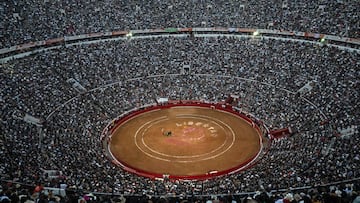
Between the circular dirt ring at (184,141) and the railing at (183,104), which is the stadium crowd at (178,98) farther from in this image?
the circular dirt ring at (184,141)

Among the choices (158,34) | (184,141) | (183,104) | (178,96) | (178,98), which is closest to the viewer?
(184,141)

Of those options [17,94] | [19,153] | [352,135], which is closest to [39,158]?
[19,153]

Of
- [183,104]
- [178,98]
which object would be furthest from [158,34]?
[183,104]

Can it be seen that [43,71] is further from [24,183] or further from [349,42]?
[349,42]

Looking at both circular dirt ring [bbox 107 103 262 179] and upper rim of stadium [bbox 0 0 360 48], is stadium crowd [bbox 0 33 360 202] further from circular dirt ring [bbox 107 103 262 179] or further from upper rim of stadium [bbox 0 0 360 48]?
upper rim of stadium [bbox 0 0 360 48]

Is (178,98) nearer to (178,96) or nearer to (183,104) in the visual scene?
(178,96)

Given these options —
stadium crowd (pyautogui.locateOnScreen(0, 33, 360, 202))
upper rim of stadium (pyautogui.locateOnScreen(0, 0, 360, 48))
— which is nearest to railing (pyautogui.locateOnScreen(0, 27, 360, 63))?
upper rim of stadium (pyautogui.locateOnScreen(0, 0, 360, 48))
